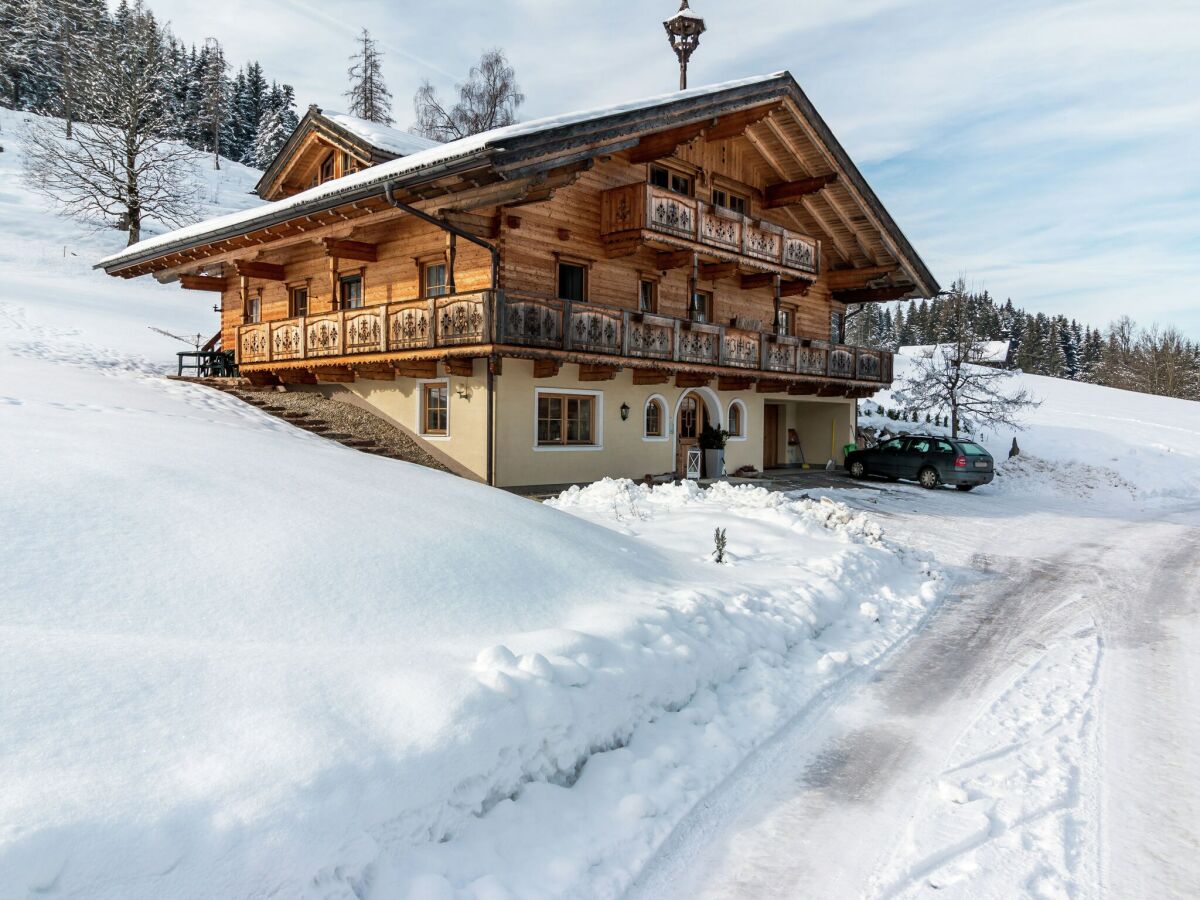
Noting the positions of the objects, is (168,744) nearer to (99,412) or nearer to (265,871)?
(265,871)

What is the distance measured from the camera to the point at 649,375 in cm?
1816

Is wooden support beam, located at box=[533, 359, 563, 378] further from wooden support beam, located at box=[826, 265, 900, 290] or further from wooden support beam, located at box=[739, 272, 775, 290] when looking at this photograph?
wooden support beam, located at box=[826, 265, 900, 290]

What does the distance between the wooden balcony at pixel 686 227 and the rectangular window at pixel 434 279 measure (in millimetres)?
3933

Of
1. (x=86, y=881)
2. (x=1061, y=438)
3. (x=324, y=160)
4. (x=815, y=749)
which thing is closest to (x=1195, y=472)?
(x=1061, y=438)

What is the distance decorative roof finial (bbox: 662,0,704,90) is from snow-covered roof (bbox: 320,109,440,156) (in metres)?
8.22

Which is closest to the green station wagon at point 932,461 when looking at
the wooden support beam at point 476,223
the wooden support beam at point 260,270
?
the wooden support beam at point 476,223

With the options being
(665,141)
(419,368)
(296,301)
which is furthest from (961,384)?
(296,301)

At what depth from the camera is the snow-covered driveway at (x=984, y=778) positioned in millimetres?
3617

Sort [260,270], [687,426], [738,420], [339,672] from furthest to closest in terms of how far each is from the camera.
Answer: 1. [738,420]
2. [260,270]
3. [687,426]
4. [339,672]

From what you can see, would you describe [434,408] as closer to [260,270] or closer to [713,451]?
[713,451]

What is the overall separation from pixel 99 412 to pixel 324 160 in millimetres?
17622

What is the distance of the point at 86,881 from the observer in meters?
2.48

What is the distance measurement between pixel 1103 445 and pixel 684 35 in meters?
22.3

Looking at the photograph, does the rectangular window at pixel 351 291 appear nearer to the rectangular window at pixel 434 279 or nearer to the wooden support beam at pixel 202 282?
the rectangular window at pixel 434 279
